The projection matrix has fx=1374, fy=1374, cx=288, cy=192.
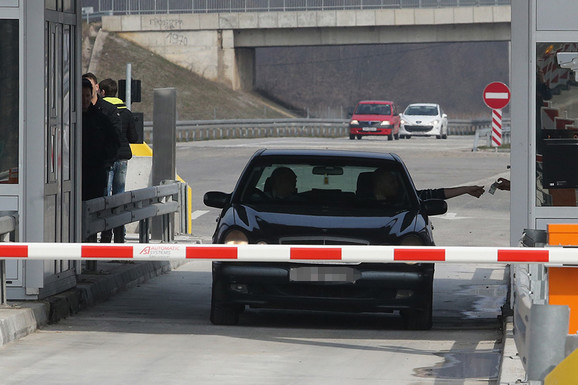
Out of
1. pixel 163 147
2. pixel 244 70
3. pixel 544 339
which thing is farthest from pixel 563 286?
pixel 244 70

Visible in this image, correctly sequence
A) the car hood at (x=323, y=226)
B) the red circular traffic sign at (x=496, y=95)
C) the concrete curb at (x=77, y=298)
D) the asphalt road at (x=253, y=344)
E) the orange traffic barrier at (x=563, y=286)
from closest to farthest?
1. the orange traffic barrier at (x=563, y=286)
2. the asphalt road at (x=253, y=344)
3. the concrete curb at (x=77, y=298)
4. the car hood at (x=323, y=226)
5. the red circular traffic sign at (x=496, y=95)

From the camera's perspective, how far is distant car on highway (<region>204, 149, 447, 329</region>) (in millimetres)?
10094

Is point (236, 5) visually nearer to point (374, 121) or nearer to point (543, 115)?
point (374, 121)

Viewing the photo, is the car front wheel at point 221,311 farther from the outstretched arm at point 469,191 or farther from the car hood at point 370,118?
the car hood at point 370,118

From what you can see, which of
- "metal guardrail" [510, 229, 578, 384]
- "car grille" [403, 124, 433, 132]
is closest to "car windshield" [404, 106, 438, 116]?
"car grille" [403, 124, 433, 132]

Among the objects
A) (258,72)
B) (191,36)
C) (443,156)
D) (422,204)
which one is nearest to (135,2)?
(191,36)

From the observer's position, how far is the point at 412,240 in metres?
10.3

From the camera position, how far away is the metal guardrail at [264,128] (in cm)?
5326

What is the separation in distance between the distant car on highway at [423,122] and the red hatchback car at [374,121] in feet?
4.42

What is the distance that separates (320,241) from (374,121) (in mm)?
46340

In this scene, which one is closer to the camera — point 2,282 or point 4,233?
point 2,282

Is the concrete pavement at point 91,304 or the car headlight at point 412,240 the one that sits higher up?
the car headlight at point 412,240

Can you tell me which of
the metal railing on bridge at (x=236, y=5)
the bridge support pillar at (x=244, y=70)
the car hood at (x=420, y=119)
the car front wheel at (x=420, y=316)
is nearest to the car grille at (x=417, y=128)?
the car hood at (x=420, y=119)

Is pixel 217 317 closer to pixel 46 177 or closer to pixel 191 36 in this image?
pixel 46 177
